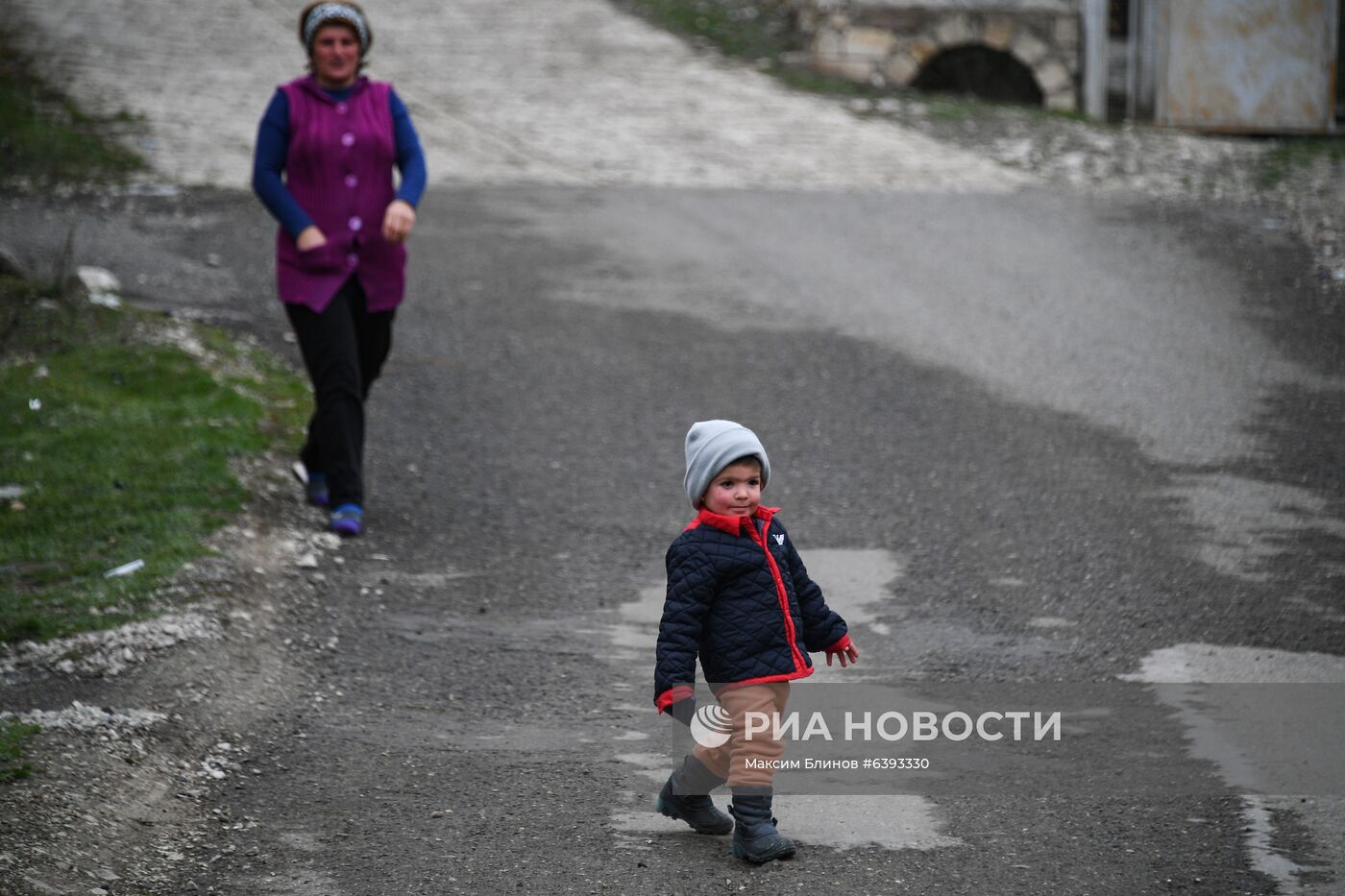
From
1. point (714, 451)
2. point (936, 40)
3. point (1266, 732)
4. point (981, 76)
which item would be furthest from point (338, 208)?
point (981, 76)

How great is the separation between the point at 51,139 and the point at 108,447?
24.0 feet

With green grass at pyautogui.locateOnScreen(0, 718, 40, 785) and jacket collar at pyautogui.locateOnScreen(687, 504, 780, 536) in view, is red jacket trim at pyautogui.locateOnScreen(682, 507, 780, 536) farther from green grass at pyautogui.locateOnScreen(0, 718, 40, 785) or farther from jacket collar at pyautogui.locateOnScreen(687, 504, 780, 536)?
green grass at pyautogui.locateOnScreen(0, 718, 40, 785)

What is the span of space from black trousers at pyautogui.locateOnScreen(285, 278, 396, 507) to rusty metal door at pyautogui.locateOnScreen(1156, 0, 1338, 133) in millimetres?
11258

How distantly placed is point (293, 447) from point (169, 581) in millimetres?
1796

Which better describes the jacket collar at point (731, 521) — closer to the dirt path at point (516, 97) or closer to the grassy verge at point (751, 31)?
the dirt path at point (516, 97)

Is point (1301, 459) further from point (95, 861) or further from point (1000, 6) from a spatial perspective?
point (1000, 6)

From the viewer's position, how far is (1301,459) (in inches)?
274

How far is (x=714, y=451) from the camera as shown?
3723mm

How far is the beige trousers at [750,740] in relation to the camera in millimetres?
3697

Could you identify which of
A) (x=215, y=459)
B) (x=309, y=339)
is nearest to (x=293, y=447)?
(x=215, y=459)

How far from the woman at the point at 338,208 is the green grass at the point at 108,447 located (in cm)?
63

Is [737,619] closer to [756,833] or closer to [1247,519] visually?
[756,833]

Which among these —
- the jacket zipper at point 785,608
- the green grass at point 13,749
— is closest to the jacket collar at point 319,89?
the green grass at point 13,749

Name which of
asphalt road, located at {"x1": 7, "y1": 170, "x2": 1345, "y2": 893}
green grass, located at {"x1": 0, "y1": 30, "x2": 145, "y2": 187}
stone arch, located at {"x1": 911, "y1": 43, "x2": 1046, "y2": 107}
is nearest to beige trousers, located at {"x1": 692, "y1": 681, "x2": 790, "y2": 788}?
asphalt road, located at {"x1": 7, "y1": 170, "x2": 1345, "y2": 893}
